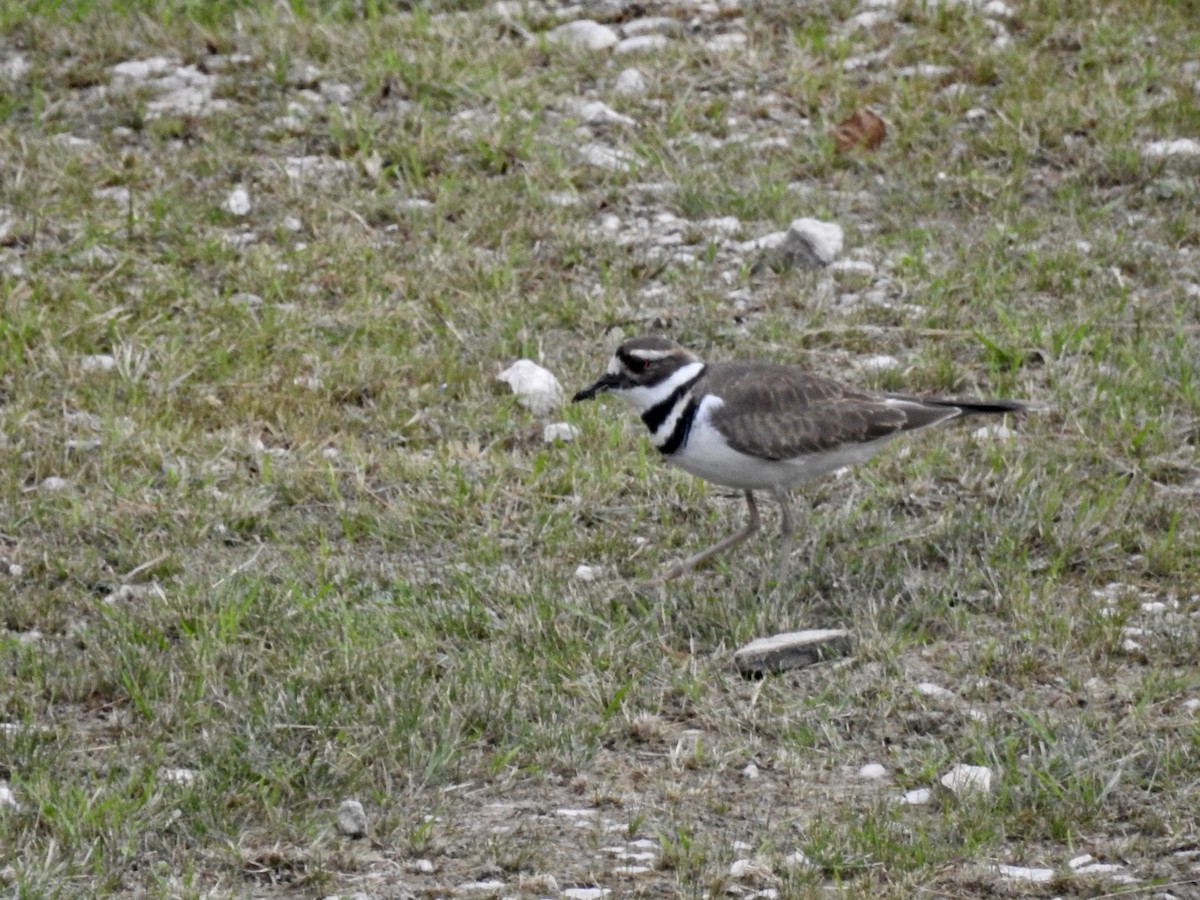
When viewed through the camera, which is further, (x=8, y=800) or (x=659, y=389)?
(x=659, y=389)

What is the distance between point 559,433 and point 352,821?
8.99ft

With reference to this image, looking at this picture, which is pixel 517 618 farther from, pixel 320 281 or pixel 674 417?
pixel 320 281

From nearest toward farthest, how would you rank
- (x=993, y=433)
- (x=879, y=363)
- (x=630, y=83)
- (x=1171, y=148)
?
(x=993, y=433) → (x=879, y=363) → (x=1171, y=148) → (x=630, y=83)

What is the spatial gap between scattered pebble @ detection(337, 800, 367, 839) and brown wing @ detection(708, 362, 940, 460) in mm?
1945

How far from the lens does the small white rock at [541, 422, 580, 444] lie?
736 cm

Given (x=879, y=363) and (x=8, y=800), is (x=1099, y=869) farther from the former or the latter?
(x=879, y=363)

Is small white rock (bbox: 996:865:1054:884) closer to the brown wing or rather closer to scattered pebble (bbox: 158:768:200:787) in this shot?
the brown wing

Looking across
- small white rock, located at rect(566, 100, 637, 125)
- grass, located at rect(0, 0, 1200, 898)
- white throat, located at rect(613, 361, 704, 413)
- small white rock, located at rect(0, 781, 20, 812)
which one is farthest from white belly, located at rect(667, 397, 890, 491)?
small white rock, located at rect(566, 100, 637, 125)

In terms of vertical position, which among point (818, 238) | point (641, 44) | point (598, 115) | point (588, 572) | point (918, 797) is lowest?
point (588, 572)

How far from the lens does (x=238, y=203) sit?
9023mm

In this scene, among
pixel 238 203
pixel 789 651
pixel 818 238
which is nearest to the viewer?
pixel 789 651

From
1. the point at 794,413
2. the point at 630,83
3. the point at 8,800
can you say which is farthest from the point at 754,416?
the point at 630,83

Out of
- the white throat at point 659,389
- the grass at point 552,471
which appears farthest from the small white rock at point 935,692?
the white throat at point 659,389

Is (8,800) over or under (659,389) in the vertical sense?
under
